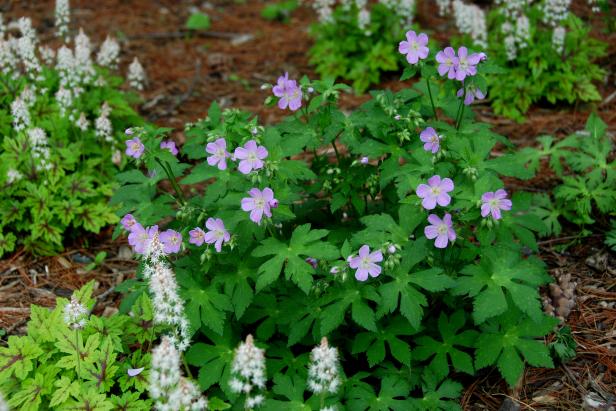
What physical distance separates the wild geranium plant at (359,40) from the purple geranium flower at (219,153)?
133 inches

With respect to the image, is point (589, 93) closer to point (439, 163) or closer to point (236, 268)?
point (439, 163)

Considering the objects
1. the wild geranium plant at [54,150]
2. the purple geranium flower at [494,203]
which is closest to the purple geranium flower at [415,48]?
the purple geranium flower at [494,203]

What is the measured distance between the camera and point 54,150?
4.74m

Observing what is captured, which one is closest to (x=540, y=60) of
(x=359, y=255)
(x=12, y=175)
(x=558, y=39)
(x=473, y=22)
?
(x=558, y=39)

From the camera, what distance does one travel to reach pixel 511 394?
3.28m

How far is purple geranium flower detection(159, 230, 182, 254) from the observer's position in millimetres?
3148

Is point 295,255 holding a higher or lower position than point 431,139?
lower

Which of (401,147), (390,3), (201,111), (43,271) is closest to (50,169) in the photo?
(43,271)

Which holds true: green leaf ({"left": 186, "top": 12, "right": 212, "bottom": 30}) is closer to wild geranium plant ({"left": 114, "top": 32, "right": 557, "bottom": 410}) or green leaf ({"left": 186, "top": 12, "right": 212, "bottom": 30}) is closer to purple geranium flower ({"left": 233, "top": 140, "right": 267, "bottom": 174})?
wild geranium plant ({"left": 114, "top": 32, "right": 557, "bottom": 410})

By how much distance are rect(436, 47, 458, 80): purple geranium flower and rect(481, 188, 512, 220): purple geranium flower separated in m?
0.72

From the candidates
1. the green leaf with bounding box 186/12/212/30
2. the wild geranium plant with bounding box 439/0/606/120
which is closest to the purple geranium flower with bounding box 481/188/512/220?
the wild geranium plant with bounding box 439/0/606/120

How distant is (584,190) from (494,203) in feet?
5.07

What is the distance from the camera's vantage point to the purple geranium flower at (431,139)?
3.31 meters

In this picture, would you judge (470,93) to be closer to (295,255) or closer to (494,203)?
(494,203)
